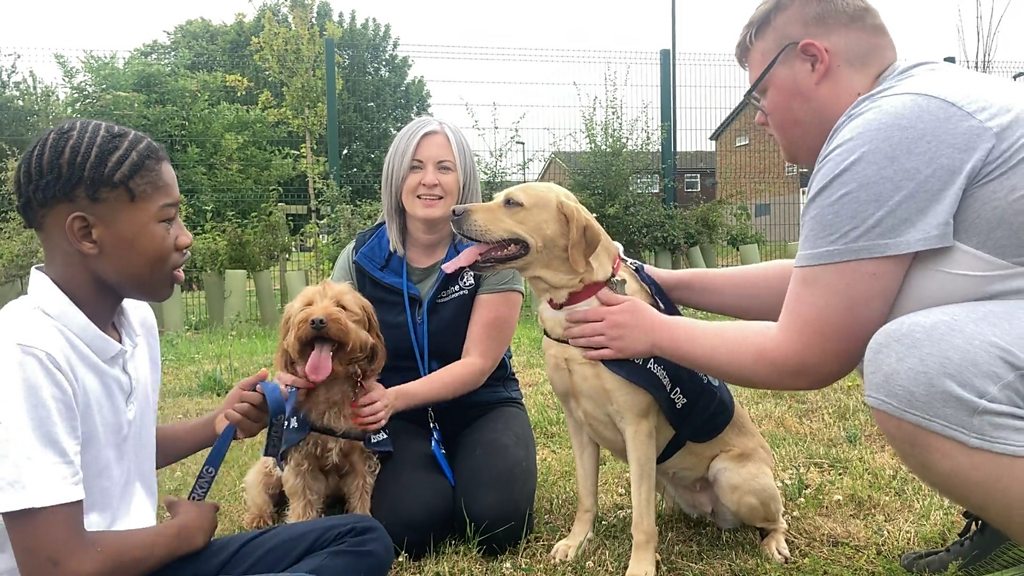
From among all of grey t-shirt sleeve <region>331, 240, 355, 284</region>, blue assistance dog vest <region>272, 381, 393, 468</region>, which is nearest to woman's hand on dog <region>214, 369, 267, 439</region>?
blue assistance dog vest <region>272, 381, 393, 468</region>

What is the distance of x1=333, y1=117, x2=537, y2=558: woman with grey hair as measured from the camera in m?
3.26

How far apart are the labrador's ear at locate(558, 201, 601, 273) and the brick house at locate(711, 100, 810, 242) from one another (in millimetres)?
8096

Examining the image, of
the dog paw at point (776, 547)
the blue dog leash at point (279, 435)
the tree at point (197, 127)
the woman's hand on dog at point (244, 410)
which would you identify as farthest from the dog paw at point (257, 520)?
the tree at point (197, 127)

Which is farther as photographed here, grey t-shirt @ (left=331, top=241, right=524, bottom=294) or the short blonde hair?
grey t-shirt @ (left=331, top=241, right=524, bottom=294)

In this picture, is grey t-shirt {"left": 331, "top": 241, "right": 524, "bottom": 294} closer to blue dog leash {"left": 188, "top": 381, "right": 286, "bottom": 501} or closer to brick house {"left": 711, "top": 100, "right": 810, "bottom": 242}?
blue dog leash {"left": 188, "top": 381, "right": 286, "bottom": 501}

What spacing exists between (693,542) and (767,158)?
8.53 metres

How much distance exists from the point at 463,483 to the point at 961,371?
217 centimetres

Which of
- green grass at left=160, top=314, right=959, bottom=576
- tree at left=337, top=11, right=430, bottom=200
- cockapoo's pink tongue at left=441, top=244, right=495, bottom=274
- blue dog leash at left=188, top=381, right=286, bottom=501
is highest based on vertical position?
tree at left=337, top=11, right=430, bottom=200

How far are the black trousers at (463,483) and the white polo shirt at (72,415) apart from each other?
58.6 inches

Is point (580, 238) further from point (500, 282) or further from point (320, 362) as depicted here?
point (320, 362)

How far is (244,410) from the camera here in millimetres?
2385

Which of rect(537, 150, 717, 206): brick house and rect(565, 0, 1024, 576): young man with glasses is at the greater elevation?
rect(537, 150, 717, 206): brick house

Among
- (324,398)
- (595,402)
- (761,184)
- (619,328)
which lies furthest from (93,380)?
(761,184)

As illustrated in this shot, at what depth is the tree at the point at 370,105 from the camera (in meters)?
9.40
